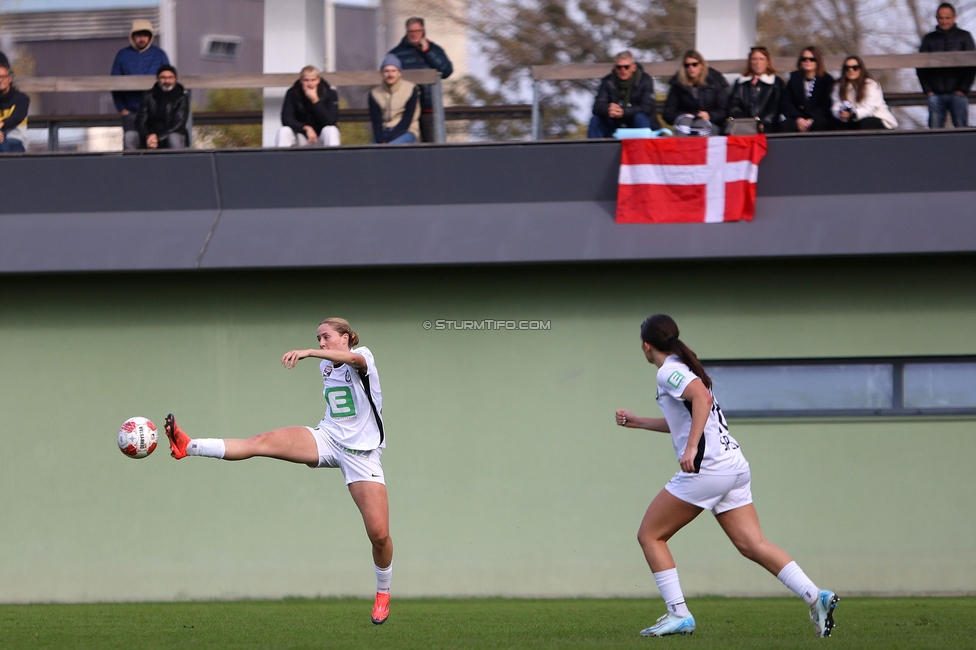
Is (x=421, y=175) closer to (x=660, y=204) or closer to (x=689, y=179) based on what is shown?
(x=660, y=204)

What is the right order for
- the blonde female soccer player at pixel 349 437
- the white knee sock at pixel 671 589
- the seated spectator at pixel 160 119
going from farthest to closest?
the seated spectator at pixel 160 119, the blonde female soccer player at pixel 349 437, the white knee sock at pixel 671 589

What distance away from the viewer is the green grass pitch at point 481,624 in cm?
665

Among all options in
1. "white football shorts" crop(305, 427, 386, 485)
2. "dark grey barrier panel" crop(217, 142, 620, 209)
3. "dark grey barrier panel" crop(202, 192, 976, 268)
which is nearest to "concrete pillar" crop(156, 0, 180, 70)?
"dark grey barrier panel" crop(217, 142, 620, 209)

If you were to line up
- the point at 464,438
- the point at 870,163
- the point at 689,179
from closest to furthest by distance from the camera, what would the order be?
1. the point at 870,163
2. the point at 689,179
3. the point at 464,438

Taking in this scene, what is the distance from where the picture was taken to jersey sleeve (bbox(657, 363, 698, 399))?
251 inches

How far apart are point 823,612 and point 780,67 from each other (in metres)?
6.42

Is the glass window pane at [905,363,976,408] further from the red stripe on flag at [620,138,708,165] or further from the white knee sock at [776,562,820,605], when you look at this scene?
the white knee sock at [776,562,820,605]

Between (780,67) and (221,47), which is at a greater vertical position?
(221,47)

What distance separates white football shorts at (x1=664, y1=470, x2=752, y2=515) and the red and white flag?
4.68 meters

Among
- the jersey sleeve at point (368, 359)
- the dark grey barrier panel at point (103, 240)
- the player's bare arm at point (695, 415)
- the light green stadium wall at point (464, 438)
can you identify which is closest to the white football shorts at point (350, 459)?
the jersey sleeve at point (368, 359)

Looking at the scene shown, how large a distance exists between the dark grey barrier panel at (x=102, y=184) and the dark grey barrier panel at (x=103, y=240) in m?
0.10

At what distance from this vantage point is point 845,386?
11164 mm

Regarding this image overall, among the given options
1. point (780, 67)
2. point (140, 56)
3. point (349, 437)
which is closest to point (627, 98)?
point (780, 67)

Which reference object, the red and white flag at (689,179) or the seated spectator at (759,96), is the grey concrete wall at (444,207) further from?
the seated spectator at (759,96)
